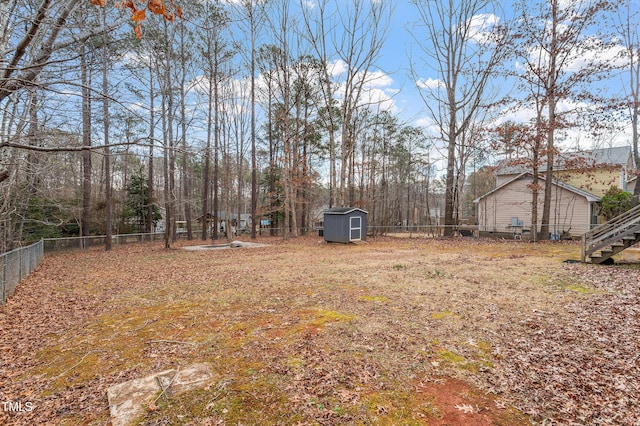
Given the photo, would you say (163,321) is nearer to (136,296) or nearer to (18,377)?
(18,377)

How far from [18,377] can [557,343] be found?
593 centimetres

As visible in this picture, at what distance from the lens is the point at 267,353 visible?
328 centimetres

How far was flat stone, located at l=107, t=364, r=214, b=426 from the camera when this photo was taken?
2336mm

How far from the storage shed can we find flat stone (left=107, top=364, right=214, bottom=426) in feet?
39.4

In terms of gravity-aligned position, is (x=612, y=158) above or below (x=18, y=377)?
above

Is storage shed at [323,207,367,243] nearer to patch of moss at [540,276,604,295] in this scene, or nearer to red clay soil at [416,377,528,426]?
patch of moss at [540,276,604,295]

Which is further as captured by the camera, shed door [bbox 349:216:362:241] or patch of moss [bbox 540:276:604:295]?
shed door [bbox 349:216:362:241]

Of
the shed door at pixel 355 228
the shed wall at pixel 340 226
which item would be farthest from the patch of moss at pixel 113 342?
the shed door at pixel 355 228

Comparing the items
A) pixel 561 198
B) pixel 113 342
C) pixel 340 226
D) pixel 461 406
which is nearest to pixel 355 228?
pixel 340 226

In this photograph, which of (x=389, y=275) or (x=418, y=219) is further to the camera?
(x=418, y=219)

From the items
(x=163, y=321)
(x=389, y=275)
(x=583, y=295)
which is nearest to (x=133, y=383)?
(x=163, y=321)

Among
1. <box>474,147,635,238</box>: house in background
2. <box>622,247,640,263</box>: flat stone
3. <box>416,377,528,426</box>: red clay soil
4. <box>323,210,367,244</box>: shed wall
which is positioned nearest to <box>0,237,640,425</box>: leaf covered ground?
Result: <box>416,377,528,426</box>: red clay soil

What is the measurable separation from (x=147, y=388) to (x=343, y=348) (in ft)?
6.56

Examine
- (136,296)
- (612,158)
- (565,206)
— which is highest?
(612,158)
